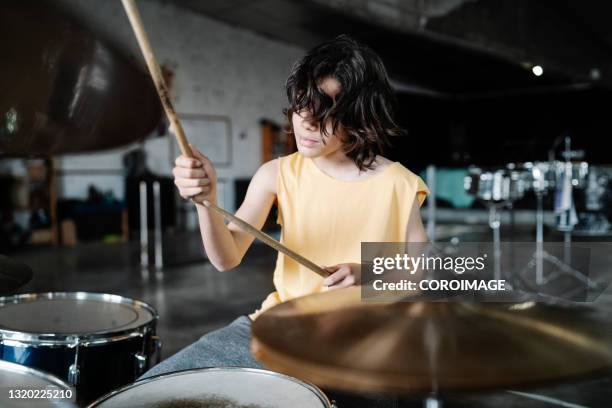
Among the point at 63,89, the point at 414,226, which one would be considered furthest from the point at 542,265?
the point at 63,89

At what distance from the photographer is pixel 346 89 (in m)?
0.92

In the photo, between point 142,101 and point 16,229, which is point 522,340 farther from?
point 16,229

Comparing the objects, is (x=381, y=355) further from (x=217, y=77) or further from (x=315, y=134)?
(x=217, y=77)

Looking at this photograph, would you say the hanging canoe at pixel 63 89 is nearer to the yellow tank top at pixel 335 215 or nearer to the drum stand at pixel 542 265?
the yellow tank top at pixel 335 215

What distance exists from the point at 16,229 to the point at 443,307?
6.19m

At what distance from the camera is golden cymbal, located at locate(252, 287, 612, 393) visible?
503 millimetres

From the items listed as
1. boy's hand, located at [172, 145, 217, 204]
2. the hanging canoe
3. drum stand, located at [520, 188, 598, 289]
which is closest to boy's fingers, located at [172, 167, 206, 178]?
boy's hand, located at [172, 145, 217, 204]

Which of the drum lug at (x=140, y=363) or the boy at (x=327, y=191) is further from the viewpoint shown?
the drum lug at (x=140, y=363)

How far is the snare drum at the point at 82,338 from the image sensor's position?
1.02 m

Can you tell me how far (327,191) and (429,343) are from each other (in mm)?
543

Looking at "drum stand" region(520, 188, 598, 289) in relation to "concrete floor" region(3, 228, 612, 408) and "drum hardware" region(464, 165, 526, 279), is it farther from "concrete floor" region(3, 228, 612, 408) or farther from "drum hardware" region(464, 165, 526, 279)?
"concrete floor" region(3, 228, 612, 408)

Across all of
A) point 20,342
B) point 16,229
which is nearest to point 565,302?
point 20,342

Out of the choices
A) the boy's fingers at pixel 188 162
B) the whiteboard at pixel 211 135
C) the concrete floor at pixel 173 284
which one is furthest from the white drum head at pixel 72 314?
the whiteboard at pixel 211 135

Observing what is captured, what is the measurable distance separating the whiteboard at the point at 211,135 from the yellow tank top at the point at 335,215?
686 centimetres
